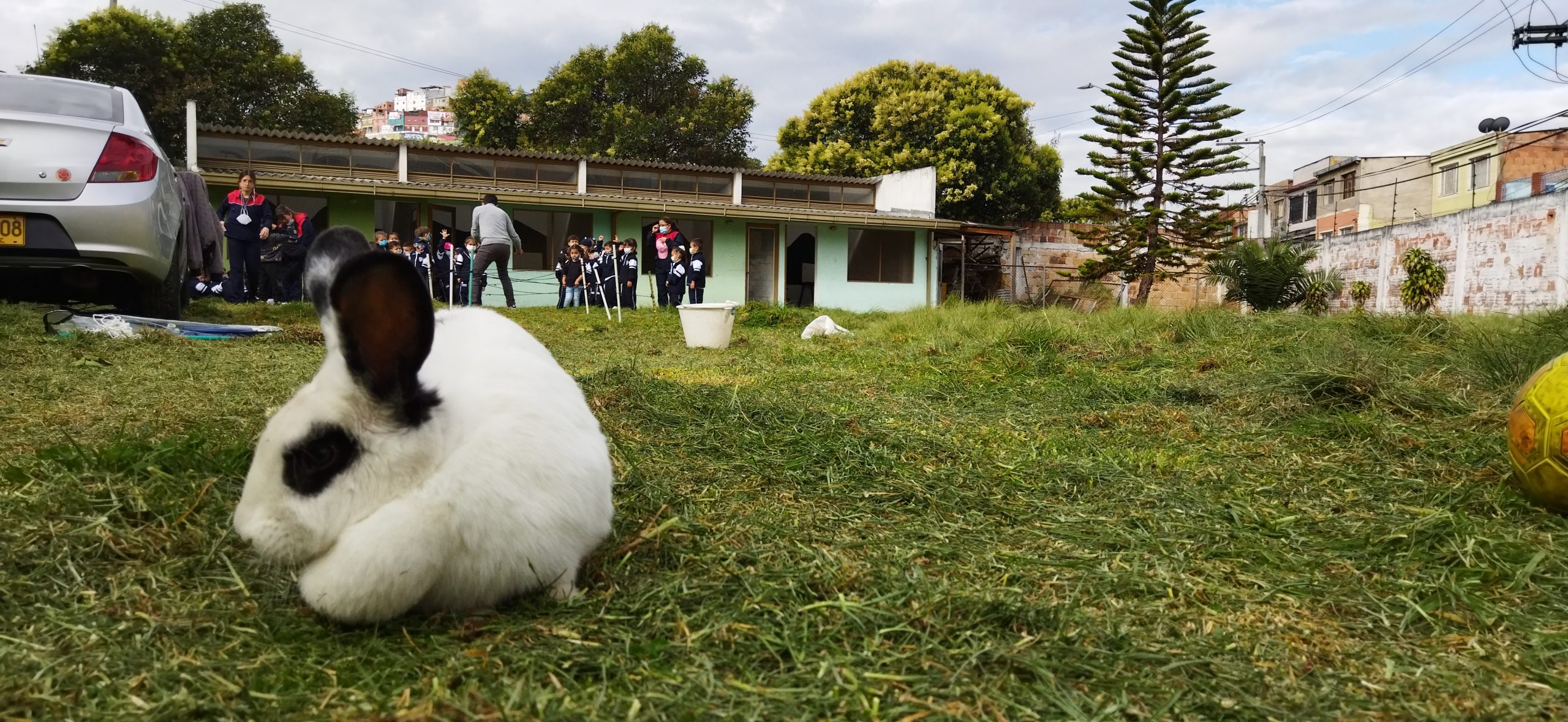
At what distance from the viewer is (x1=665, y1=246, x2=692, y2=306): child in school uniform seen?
16.9 m

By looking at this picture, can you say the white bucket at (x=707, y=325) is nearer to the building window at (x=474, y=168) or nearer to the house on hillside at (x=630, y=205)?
the house on hillside at (x=630, y=205)

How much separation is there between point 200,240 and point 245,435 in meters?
6.29

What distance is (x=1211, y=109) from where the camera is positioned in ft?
73.8

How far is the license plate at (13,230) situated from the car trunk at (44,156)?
0.32 feet

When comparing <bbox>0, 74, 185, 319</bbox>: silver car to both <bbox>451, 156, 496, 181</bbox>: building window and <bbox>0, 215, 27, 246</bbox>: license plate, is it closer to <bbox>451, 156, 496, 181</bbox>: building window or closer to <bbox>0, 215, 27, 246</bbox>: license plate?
<bbox>0, 215, 27, 246</bbox>: license plate

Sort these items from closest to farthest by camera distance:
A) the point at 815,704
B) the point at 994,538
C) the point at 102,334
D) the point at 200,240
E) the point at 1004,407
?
1. the point at 815,704
2. the point at 994,538
3. the point at 1004,407
4. the point at 102,334
5. the point at 200,240

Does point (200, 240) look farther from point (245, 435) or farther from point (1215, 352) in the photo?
point (1215, 352)

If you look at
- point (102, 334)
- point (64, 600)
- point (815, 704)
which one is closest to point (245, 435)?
point (64, 600)

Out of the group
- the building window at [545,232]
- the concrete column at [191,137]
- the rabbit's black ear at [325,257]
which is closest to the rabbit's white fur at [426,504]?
the rabbit's black ear at [325,257]

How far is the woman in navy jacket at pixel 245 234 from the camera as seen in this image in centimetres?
1154

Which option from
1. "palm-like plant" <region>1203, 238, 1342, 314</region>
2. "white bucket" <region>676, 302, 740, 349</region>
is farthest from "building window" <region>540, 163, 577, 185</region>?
"palm-like plant" <region>1203, 238, 1342, 314</region>

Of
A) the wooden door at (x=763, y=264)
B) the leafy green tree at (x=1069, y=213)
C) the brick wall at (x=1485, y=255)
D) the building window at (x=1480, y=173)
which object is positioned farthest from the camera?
the building window at (x=1480, y=173)

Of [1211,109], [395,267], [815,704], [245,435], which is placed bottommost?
[815,704]

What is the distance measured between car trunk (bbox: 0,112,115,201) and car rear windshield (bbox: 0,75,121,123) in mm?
265
